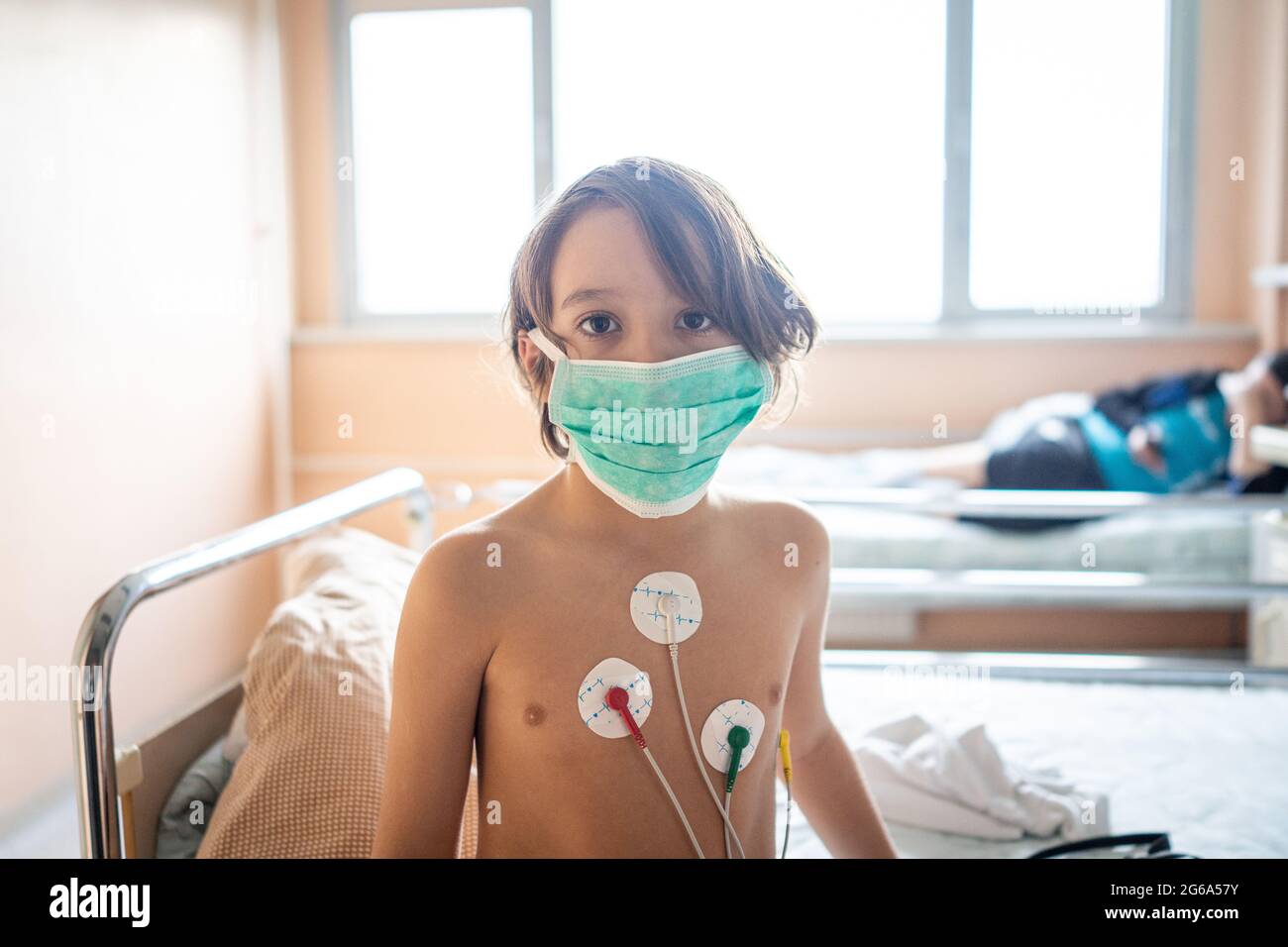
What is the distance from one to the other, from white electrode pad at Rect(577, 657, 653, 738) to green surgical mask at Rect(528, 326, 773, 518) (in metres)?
0.11

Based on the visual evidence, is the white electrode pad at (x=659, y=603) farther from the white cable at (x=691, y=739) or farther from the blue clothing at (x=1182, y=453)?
the blue clothing at (x=1182, y=453)

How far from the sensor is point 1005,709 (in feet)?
5.67

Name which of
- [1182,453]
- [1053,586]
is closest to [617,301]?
[1053,586]

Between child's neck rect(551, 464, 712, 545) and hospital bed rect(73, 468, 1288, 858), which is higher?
child's neck rect(551, 464, 712, 545)

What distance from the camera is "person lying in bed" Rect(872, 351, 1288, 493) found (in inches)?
114

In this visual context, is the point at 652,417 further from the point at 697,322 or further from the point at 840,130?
the point at 840,130

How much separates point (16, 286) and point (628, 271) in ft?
6.92

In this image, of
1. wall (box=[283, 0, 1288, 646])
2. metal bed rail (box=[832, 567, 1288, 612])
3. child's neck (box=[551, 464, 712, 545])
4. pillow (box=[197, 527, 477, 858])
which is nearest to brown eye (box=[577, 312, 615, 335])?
child's neck (box=[551, 464, 712, 545])

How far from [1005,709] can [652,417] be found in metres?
1.20

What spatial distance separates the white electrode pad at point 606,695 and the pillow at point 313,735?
0.37 meters

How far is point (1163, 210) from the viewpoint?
383cm

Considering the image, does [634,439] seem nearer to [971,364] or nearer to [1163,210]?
[971,364]

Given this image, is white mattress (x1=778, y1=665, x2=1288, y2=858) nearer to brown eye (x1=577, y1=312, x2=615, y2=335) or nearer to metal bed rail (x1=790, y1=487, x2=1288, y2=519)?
metal bed rail (x1=790, y1=487, x2=1288, y2=519)

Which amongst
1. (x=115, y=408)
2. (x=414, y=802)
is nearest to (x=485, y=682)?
(x=414, y=802)
